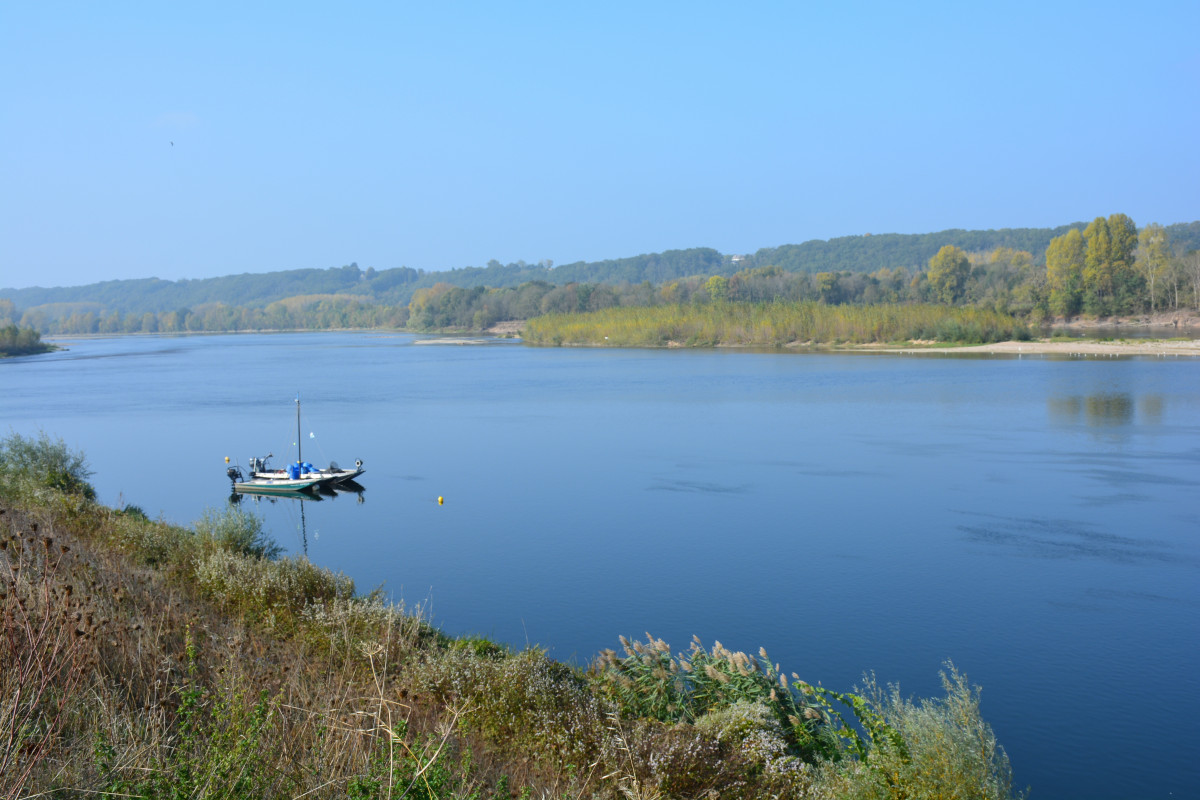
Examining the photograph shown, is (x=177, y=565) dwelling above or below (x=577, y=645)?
above

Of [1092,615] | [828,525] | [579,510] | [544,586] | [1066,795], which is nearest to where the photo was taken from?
[1066,795]

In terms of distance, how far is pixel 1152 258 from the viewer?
7581 cm

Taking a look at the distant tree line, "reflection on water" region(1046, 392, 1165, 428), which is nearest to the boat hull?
"reflection on water" region(1046, 392, 1165, 428)

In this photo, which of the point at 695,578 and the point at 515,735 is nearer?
the point at 515,735

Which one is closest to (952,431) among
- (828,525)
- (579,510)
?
(828,525)

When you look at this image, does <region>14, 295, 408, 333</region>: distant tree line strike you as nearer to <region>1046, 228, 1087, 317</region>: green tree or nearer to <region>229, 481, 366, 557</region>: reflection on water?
<region>1046, 228, 1087, 317</region>: green tree

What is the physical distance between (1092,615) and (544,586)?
7.40 m

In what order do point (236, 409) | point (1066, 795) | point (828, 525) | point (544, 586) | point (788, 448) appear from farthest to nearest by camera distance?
point (236, 409), point (788, 448), point (828, 525), point (544, 586), point (1066, 795)

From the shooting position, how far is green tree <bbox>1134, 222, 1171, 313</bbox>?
7444 cm

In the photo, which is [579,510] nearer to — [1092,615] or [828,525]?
[828,525]

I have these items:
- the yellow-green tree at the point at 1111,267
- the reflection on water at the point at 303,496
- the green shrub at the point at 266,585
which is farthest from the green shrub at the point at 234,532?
the yellow-green tree at the point at 1111,267

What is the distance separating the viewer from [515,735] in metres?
6.56

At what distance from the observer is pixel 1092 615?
11.9m

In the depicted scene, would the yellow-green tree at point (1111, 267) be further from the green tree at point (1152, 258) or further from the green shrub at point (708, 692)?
the green shrub at point (708, 692)
